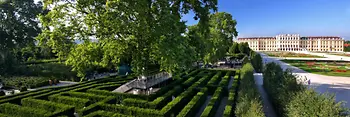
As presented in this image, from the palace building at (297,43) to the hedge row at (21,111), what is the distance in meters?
158

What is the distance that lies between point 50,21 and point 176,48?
7979 mm

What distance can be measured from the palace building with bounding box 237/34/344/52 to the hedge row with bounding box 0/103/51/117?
15798 centimetres

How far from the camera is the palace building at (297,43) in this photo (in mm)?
131875

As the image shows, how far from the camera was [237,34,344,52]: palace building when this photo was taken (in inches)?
5192

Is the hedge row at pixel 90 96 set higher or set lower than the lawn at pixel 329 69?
lower

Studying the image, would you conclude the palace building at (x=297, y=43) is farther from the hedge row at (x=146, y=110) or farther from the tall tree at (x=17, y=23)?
the hedge row at (x=146, y=110)

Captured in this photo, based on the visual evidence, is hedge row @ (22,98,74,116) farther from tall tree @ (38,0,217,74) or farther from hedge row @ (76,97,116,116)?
tall tree @ (38,0,217,74)

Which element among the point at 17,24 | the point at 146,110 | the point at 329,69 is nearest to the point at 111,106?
the point at 146,110

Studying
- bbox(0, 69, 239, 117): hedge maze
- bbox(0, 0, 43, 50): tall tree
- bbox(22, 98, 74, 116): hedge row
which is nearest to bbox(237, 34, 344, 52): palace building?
bbox(0, 0, 43, 50): tall tree

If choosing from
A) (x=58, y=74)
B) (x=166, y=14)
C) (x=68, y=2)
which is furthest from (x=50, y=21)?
(x=58, y=74)

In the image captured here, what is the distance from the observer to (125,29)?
493 inches

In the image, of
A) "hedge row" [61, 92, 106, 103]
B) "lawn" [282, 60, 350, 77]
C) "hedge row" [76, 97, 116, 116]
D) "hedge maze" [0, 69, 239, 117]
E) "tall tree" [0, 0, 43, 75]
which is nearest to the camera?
"hedge maze" [0, 69, 239, 117]

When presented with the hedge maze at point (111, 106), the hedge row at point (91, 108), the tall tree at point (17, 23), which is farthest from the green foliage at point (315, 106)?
the tall tree at point (17, 23)

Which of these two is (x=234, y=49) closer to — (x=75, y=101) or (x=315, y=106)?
(x=75, y=101)
